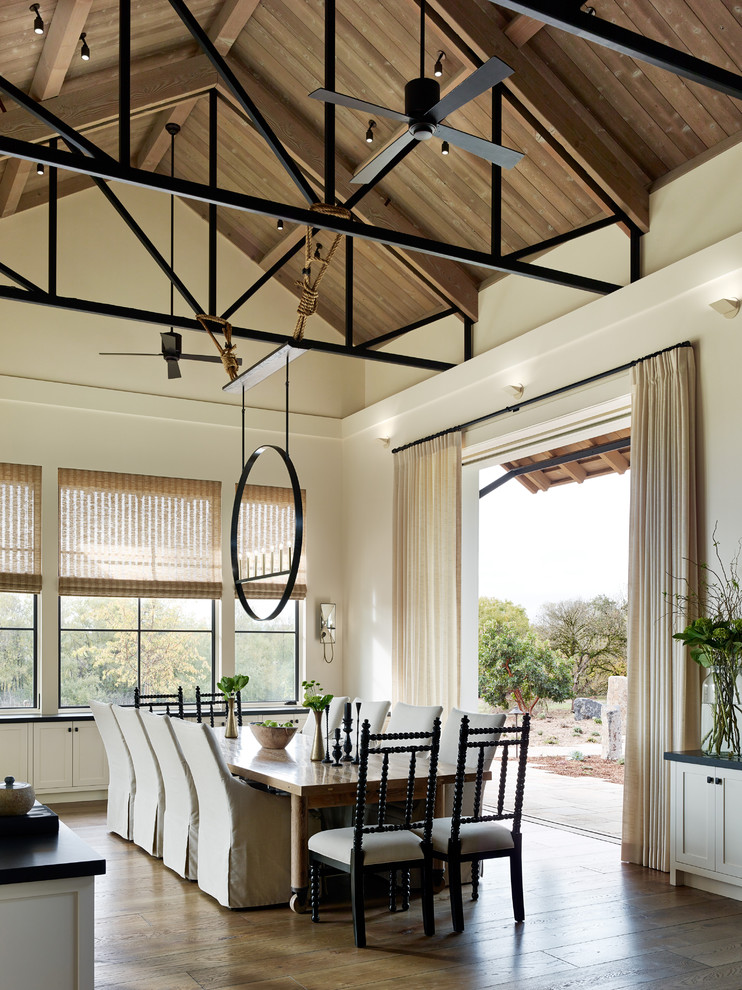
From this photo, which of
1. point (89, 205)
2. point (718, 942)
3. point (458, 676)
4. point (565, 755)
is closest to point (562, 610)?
point (565, 755)

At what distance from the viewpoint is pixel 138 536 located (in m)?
9.09

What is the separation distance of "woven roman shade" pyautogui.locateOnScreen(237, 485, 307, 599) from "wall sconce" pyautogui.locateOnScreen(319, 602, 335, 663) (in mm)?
273

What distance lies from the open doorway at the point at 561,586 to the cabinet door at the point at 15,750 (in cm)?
722

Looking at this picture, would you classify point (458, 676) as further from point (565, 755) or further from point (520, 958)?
point (565, 755)

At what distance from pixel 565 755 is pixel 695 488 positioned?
794cm

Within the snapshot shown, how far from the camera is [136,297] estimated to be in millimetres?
9281

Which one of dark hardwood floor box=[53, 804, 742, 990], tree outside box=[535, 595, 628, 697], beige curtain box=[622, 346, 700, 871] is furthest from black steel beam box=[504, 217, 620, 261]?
tree outside box=[535, 595, 628, 697]

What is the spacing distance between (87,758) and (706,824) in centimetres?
547

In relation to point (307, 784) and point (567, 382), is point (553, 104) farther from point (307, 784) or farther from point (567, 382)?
point (307, 784)

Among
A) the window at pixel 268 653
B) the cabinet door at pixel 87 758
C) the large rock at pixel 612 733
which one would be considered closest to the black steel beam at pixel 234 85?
the window at pixel 268 653

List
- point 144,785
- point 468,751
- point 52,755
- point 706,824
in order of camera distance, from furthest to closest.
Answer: point 52,755, point 144,785, point 468,751, point 706,824

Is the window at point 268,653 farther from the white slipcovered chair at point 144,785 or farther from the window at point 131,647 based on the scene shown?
the white slipcovered chair at point 144,785

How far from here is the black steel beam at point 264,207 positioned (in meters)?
4.62

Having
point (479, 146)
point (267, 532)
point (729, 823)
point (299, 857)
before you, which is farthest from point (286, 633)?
point (479, 146)
